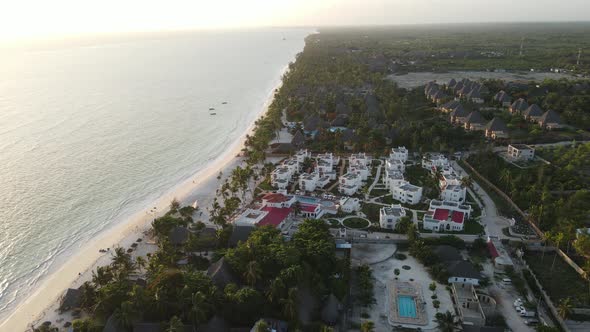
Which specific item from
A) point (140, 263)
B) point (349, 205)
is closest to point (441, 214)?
point (349, 205)

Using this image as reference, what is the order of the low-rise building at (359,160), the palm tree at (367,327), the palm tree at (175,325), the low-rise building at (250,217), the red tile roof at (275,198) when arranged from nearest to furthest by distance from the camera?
the palm tree at (175,325) → the palm tree at (367,327) → the low-rise building at (250,217) → the red tile roof at (275,198) → the low-rise building at (359,160)

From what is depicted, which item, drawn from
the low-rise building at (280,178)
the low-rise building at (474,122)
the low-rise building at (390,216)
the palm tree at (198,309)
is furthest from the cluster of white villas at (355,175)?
the low-rise building at (474,122)

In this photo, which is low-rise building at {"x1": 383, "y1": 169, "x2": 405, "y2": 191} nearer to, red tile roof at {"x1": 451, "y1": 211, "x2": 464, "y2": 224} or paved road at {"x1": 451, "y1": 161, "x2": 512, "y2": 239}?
red tile roof at {"x1": 451, "y1": 211, "x2": 464, "y2": 224}

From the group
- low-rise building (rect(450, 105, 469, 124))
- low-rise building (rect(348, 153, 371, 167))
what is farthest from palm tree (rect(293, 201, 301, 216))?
low-rise building (rect(450, 105, 469, 124))

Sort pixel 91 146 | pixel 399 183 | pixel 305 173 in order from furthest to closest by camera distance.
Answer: pixel 91 146, pixel 305 173, pixel 399 183

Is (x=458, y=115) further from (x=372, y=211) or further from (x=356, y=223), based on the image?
(x=356, y=223)

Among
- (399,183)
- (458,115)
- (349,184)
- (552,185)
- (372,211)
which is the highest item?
(458,115)

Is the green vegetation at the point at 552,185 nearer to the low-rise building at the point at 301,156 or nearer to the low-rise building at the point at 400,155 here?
the low-rise building at the point at 400,155
